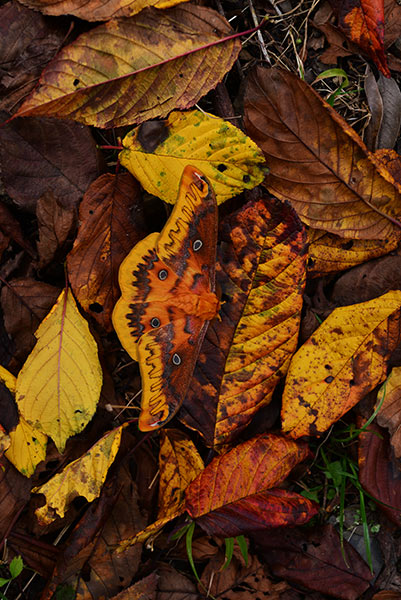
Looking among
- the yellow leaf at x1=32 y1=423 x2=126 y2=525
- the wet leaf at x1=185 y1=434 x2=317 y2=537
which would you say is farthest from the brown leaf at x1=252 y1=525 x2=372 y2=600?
the yellow leaf at x1=32 y1=423 x2=126 y2=525

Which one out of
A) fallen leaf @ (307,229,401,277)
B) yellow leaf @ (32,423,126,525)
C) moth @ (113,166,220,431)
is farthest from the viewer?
fallen leaf @ (307,229,401,277)

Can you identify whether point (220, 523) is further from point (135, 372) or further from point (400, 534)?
point (400, 534)

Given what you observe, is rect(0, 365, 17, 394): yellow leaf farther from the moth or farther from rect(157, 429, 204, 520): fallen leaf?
rect(157, 429, 204, 520): fallen leaf

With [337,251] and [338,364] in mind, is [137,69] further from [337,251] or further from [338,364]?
[338,364]

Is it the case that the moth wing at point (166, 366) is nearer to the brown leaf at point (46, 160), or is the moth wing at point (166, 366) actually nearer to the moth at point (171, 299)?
the moth at point (171, 299)

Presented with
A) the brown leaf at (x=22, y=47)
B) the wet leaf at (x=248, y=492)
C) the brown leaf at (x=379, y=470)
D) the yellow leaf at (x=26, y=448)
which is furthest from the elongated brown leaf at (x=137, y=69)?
the brown leaf at (x=379, y=470)

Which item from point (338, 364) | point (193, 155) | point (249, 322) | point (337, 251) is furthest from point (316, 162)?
point (338, 364)
